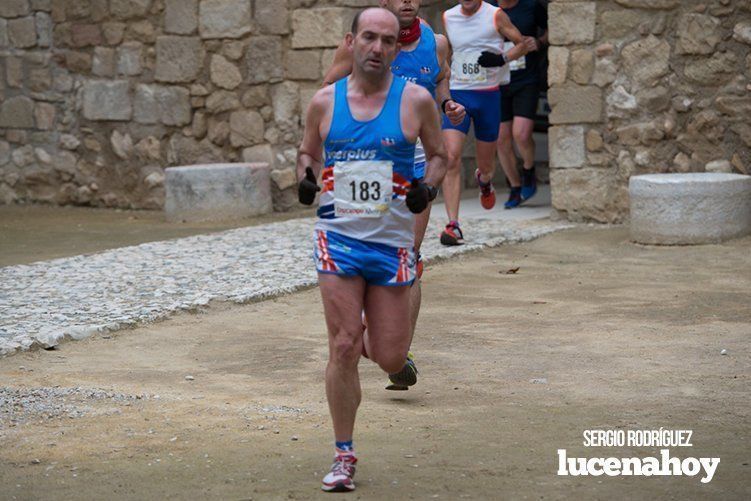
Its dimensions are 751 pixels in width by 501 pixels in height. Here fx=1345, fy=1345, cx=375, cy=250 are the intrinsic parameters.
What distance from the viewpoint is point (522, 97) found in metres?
11.3

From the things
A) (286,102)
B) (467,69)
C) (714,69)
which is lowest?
(286,102)

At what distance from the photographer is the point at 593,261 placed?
8.86m

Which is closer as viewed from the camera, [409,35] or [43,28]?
[409,35]

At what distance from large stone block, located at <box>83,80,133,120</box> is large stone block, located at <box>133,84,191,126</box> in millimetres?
123

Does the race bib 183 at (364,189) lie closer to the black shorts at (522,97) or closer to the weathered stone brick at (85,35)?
the black shorts at (522,97)

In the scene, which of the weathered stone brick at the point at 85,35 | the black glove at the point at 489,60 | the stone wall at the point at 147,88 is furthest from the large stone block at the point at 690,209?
the weathered stone brick at the point at 85,35

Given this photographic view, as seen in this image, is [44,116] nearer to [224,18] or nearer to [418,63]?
[224,18]

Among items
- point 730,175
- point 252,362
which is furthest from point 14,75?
point 252,362

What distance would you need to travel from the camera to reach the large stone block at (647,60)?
1017 cm

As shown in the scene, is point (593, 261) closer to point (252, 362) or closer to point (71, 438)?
point (252, 362)

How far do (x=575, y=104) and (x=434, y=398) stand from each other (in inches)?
225

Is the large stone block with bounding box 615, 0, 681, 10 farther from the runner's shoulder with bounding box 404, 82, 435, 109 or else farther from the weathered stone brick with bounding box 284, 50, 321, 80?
the runner's shoulder with bounding box 404, 82, 435, 109

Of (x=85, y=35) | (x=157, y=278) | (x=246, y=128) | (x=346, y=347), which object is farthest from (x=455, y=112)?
(x=85, y=35)

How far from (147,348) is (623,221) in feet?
17.4
